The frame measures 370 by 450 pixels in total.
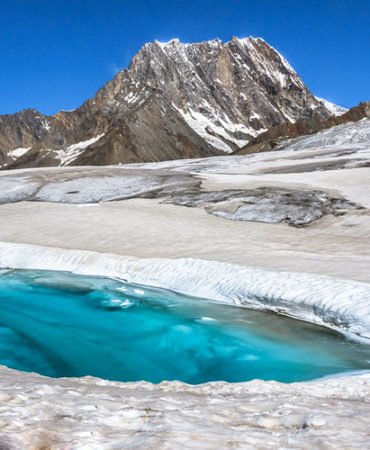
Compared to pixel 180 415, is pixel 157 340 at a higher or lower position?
lower

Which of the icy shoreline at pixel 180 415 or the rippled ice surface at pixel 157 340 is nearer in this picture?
the icy shoreline at pixel 180 415

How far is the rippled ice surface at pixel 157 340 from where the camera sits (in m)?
9.15

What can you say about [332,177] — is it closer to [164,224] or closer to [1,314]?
[164,224]

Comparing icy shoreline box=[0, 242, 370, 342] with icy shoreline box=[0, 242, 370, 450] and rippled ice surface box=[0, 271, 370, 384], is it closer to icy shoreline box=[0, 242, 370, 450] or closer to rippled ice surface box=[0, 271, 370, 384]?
rippled ice surface box=[0, 271, 370, 384]

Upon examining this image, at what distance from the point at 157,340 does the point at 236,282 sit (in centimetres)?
284

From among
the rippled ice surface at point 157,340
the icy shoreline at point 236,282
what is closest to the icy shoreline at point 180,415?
the rippled ice surface at point 157,340

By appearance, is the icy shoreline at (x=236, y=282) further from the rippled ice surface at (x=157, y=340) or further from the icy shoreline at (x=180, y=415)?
the icy shoreline at (x=180, y=415)

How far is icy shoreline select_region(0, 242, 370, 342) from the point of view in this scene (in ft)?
34.9

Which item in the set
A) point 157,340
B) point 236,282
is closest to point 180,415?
point 157,340

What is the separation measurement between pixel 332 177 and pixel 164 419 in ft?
93.0

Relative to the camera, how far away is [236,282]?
42.4 feet

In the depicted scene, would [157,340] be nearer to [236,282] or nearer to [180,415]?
[236,282]

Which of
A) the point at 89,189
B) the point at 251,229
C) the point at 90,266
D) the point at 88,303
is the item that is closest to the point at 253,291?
the point at 88,303

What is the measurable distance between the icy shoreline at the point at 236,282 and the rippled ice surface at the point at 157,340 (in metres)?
0.33
